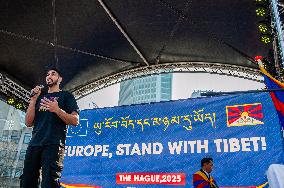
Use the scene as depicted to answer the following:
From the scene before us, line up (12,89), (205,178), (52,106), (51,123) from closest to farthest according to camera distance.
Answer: (52,106) → (51,123) → (205,178) → (12,89)

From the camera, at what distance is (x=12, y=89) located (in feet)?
29.8

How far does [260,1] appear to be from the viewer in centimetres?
580

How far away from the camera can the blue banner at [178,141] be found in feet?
17.9

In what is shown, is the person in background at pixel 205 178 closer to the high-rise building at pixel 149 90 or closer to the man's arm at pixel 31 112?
the man's arm at pixel 31 112

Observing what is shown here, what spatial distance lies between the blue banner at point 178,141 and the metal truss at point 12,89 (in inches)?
114

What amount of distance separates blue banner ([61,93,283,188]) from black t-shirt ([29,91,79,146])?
3521 mm

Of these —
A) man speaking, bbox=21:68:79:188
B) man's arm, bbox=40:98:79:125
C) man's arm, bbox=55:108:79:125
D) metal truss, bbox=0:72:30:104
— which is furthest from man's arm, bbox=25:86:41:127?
metal truss, bbox=0:72:30:104

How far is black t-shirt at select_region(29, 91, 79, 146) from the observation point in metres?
2.60

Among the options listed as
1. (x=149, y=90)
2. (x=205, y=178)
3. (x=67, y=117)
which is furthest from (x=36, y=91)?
(x=149, y=90)

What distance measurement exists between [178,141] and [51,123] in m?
A: 3.75

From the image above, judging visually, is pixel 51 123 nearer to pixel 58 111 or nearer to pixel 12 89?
pixel 58 111

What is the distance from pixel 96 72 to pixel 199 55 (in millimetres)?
3349

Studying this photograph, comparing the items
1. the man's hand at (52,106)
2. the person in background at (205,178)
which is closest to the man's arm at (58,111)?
the man's hand at (52,106)

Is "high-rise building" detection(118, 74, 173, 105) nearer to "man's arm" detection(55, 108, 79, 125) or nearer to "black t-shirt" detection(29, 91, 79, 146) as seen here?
"black t-shirt" detection(29, 91, 79, 146)
